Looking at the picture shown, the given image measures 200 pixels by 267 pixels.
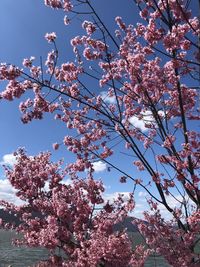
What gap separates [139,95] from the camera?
428 inches

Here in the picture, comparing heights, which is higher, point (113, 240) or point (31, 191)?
point (31, 191)

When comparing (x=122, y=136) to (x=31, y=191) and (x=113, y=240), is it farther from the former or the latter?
(x=113, y=240)

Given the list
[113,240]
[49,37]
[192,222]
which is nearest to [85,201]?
[113,240]

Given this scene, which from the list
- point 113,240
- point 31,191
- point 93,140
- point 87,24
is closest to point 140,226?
point 93,140

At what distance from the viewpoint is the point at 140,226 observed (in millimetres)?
14047

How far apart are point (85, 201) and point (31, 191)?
1466mm

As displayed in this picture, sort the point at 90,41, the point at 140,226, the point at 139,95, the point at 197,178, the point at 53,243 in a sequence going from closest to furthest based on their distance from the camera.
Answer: the point at 53,243, the point at 197,178, the point at 139,95, the point at 90,41, the point at 140,226

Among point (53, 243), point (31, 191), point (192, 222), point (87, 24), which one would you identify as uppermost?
point (87, 24)

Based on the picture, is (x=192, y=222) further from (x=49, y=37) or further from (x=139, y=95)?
(x=49, y=37)

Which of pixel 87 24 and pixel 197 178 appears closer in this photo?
pixel 197 178

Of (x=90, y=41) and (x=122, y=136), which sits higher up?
(x=90, y=41)

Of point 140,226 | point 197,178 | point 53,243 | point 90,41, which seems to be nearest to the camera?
point 53,243

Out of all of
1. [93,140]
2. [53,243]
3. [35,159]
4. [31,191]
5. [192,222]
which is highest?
[93,140]

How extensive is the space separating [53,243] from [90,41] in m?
6.17
